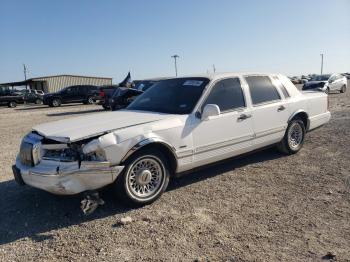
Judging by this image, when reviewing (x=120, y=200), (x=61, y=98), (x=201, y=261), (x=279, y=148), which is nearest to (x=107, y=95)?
(x=61, y=98)

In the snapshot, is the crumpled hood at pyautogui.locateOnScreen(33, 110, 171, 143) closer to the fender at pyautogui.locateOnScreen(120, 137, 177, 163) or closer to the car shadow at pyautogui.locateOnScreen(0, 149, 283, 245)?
the fender at pyautogui.locateOnScreen(120, 137, 177, 163)

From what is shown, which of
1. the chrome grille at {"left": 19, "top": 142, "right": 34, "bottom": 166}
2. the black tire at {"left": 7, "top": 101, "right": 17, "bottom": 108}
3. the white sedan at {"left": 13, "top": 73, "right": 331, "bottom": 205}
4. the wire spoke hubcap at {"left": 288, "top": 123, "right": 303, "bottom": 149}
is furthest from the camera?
the black tire at {"left": 7, "top": 101, "right": 17, "bottom": 108}

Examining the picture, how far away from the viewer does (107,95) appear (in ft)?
65.6

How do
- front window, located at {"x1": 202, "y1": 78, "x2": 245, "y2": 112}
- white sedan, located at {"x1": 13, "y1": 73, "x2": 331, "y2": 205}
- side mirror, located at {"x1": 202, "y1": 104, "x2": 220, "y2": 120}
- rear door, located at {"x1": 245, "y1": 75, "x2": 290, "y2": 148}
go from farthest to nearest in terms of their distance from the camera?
rear door, located at {"x1": 245, "y1": 75, "x2": 290, "y2": 148} → front window, located at {"x1": 202, "y1": 78, "x2": 245, "y2": 112} → side mirror, located at {"x1": 202, "y1": 104, "x2": 220, "y2": 120} → white sedan, located at {"x1": 13, "y1": 73, "x2": 331, "y2": 205}

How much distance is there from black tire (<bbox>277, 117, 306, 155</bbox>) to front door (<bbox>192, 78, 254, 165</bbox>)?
45.9 inches

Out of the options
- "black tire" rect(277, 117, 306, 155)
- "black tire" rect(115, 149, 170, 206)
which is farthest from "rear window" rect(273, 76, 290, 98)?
"black tire" rect(115, 149, 170, 206)

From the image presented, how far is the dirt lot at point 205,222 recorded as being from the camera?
3367mm

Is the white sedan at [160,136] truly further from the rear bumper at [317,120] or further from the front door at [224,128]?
the rear bumper at [317,120]

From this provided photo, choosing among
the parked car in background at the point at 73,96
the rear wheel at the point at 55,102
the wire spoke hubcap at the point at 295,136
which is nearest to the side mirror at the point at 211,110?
the wire spoke hubcap at the point at 295,136

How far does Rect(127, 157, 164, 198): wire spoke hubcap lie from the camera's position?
14.3 feet

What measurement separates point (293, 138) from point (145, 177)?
3.57 m

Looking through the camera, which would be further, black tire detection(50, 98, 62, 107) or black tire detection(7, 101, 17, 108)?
black tire detection(7, 101, 17, 108)

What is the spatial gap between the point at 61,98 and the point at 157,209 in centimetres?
2453

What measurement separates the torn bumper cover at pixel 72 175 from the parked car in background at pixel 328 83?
2272 centimetres
